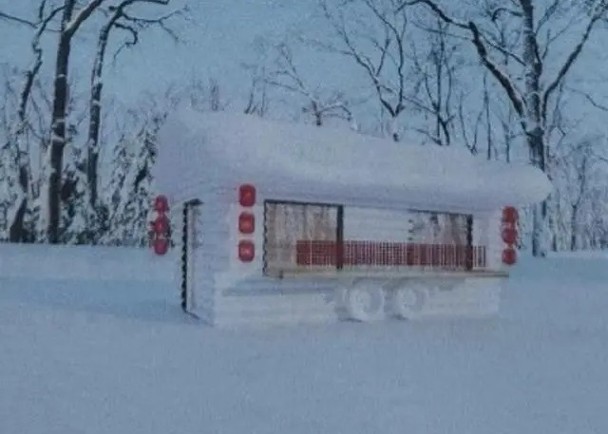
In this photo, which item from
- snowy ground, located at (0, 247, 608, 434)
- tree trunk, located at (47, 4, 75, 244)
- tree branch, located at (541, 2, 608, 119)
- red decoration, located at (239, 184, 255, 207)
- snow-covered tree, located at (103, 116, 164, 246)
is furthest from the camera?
snow-covered tree, located at (103, 116, 164, 246)

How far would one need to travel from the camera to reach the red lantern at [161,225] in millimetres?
13344

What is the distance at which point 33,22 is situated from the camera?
24641 millimetres

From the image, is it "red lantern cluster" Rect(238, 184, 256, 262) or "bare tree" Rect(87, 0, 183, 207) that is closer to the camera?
"red lantern cluster" Rect(238, 184, 256, 262)

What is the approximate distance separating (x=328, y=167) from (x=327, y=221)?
128 cm

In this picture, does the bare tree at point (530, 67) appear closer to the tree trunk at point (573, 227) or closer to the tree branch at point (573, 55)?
the tree branch at point (573, 55)

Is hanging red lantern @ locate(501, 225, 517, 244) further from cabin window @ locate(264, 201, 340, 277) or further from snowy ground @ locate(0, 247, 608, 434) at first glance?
cabin window @ locate(264, 201, 340, 277)

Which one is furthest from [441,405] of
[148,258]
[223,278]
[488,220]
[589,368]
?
[148,258]

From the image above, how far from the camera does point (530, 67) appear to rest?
82.2 feet

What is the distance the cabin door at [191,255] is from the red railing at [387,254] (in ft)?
7.52

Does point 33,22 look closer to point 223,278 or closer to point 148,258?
point 148,258

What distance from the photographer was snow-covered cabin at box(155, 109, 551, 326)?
432 inches

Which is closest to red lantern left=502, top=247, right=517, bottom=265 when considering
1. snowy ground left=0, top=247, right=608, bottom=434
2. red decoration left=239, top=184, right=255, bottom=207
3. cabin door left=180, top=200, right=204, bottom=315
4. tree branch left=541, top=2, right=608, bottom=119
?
snowy ground left=0, top=247, right=608, bottom=434

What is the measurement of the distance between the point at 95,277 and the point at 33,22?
10.8 meters

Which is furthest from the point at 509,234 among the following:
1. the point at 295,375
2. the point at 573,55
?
the point at 573,55
